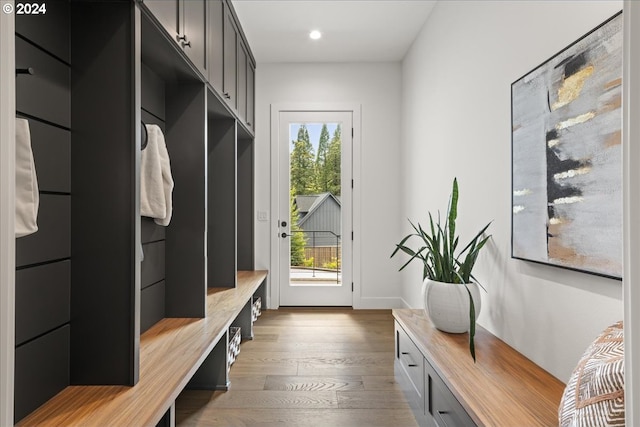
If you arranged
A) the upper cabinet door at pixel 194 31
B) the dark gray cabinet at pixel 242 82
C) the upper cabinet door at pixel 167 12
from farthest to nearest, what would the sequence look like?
the dark gray cabinet at pixel 242 82, the upper cabinet door at pixel 194 31, the upper cabinet door at pixel 167 12

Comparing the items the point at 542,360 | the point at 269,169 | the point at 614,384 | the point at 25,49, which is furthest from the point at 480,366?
the point at 269,169

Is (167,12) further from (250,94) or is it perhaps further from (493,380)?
(250,94)

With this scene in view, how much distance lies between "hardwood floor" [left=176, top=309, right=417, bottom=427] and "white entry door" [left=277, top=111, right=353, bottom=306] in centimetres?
73

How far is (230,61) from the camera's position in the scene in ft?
9.86

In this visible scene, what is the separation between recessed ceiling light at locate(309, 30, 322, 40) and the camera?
3576 mm

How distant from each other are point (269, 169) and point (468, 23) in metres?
2.50

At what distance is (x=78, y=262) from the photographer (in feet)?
4.50

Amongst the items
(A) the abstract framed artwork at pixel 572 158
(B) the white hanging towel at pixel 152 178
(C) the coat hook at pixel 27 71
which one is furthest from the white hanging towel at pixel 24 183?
(A) the abstract framed artwork at pixel 572 158

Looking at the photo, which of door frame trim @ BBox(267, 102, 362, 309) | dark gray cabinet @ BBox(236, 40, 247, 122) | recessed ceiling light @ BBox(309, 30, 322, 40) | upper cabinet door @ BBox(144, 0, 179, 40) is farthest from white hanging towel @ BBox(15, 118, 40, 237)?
door frame trim @ BBox(267, 102, 362, 309)

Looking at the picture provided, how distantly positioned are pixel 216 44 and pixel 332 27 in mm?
1357

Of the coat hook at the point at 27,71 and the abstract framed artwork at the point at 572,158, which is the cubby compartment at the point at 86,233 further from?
the abstract framed artwork at the point at 572,158

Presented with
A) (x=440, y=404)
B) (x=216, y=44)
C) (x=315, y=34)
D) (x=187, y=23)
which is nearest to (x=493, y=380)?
(x=440, y=404)

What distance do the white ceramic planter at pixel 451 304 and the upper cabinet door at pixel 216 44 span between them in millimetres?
1797

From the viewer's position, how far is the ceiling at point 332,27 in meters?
3.15
